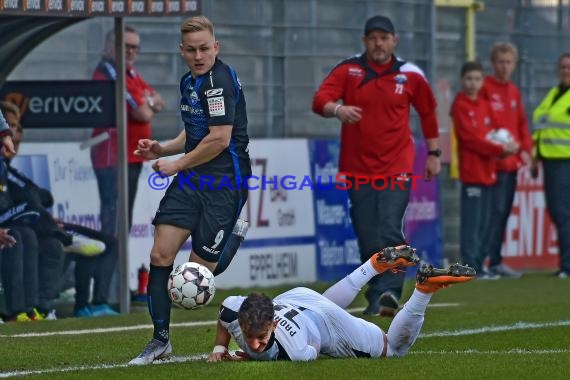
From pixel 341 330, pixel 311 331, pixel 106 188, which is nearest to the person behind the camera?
pixel 311 331

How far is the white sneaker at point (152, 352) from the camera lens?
9773mm

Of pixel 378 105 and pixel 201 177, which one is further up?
pixel 378 105

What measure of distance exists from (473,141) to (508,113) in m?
0.70

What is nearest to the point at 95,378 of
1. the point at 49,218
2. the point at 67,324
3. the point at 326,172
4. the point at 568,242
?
the point at 67,324

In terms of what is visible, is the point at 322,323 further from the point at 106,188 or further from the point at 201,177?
the point at 106,188

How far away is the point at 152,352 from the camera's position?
9.81 m

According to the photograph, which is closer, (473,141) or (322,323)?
(322,323)

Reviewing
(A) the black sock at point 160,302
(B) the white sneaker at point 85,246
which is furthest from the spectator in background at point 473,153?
(A) the black sock at point 160,302

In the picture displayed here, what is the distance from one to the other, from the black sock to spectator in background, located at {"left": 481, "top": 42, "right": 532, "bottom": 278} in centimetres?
917

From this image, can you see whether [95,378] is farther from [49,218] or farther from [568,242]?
[568,242]

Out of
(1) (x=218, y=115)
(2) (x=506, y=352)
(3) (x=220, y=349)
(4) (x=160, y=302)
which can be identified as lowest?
(2) (x=506, y=352)

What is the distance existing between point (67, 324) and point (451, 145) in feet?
26.4

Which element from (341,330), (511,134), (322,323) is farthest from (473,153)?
(322,323)

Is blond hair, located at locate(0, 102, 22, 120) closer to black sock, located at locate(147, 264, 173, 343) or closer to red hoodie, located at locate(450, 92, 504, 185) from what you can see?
black sock, located at locate(147, 264, 173, 343)
